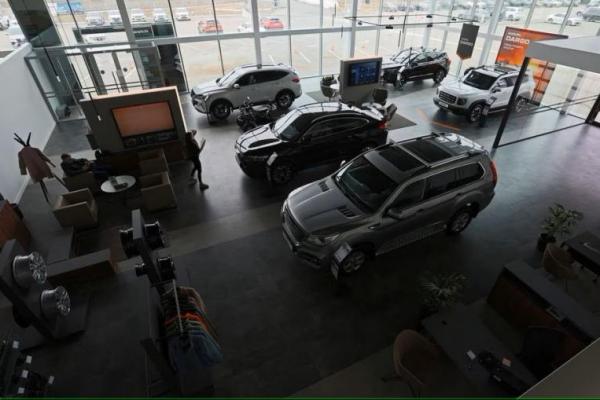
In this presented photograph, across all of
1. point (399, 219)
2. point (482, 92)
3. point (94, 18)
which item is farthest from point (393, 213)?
point (94, 18)

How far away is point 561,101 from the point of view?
1120 cm

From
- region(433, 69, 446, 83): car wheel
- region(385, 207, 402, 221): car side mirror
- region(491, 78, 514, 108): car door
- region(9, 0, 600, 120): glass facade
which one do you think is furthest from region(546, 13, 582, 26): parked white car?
region(385, 207, 402, 221): car side mirror

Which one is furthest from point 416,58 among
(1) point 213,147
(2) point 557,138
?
(1) point 213,147

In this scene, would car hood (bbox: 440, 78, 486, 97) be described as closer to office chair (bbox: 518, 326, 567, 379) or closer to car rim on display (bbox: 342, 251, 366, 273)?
car rim on display (bbox: 342, 251, 366, 273)

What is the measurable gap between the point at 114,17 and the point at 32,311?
11.6 m

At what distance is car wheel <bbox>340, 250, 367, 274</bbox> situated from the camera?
5289mm

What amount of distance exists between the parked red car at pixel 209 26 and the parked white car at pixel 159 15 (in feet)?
4.20

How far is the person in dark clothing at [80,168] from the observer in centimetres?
724

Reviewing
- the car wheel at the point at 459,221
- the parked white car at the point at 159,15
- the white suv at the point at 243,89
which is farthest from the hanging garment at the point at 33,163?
the car wheel at the point at 459,221

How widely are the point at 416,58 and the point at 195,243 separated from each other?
1293 centimetres

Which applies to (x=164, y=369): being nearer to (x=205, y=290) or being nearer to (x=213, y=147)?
(x=205, y=290)

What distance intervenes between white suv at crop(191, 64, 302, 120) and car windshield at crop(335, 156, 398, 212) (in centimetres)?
682

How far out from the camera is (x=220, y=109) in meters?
11.3

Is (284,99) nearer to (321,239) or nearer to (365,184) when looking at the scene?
(365,184)
